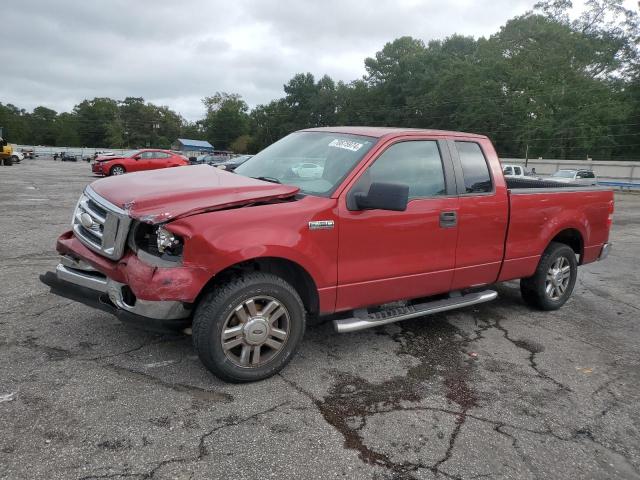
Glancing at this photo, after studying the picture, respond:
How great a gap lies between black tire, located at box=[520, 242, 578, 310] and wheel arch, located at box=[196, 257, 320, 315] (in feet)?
9.30

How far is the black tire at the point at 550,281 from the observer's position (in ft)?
17.4

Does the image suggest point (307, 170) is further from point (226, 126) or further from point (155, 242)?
point (226, 126)

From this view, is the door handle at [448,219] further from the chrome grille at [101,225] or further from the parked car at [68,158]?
the parked car at [68,158]

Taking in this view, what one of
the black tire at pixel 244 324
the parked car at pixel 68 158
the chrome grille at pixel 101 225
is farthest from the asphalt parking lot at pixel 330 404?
the parked car at pixel 68 158

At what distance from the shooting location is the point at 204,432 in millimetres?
2838

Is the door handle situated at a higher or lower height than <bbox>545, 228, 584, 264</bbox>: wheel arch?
higher

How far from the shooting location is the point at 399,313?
13.3 feet

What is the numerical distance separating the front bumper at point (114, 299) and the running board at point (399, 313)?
46.5 inches

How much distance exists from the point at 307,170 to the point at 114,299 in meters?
1.77

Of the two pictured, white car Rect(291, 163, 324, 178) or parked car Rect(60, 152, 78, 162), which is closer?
white car Rect(291, 163, 324, 178)

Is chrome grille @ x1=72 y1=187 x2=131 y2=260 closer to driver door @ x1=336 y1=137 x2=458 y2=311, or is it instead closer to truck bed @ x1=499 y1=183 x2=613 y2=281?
driver door @ x1=336 y1=137 x2=458 y2=311

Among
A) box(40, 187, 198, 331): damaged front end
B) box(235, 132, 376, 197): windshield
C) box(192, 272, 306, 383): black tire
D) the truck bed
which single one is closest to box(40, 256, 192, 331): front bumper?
box(40, 187, 198, 331): damaged front end

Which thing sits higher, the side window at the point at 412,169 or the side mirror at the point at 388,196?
the side window at the point at 412,169

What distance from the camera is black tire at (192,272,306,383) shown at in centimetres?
320
